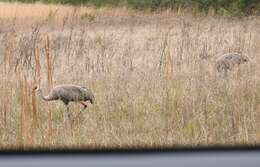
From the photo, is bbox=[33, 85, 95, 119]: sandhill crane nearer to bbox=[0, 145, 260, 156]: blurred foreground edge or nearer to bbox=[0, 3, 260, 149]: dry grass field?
bbox=[0, 3, 260, 149]: dry grass field

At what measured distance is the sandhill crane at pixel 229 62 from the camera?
5555mm

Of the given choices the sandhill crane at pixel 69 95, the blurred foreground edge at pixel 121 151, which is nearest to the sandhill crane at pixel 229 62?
the sandhill crane at pixel 69 95

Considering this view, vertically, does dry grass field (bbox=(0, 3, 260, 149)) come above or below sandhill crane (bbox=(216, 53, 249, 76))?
below

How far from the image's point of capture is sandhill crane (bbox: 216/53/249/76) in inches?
219

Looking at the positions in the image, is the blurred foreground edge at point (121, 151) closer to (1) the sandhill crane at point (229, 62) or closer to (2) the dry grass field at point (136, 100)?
(2) the dry grass field at point (136, 100)

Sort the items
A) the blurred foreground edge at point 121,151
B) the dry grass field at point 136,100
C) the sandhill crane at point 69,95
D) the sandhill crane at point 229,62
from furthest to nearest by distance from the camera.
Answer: the sandhill crane at point 229,62 < the sandhill crane at point 69,95 < the dry grass field at point 136,100 < the blurred foreground edge at point 121,151

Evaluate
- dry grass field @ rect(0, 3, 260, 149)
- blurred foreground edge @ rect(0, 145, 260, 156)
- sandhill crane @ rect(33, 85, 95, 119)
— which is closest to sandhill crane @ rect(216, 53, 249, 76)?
dry grass field @ rect(0, 3, 260, 149)

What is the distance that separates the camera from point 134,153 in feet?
5.55

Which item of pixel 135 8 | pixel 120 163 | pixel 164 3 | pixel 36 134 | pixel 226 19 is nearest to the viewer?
pixel 120 163

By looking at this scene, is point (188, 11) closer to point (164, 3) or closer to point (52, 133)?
Result: point (164, 3)

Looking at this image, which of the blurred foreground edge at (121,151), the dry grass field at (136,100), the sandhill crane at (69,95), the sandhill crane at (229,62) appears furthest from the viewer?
the sandhill crane at (229,62)

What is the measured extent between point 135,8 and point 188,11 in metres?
1.87

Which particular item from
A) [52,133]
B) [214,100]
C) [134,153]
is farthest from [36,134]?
[134,153]

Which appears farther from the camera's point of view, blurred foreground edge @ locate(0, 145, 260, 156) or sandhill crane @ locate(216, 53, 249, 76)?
sandhill crane @ locate(216, 53, 249, 76)
